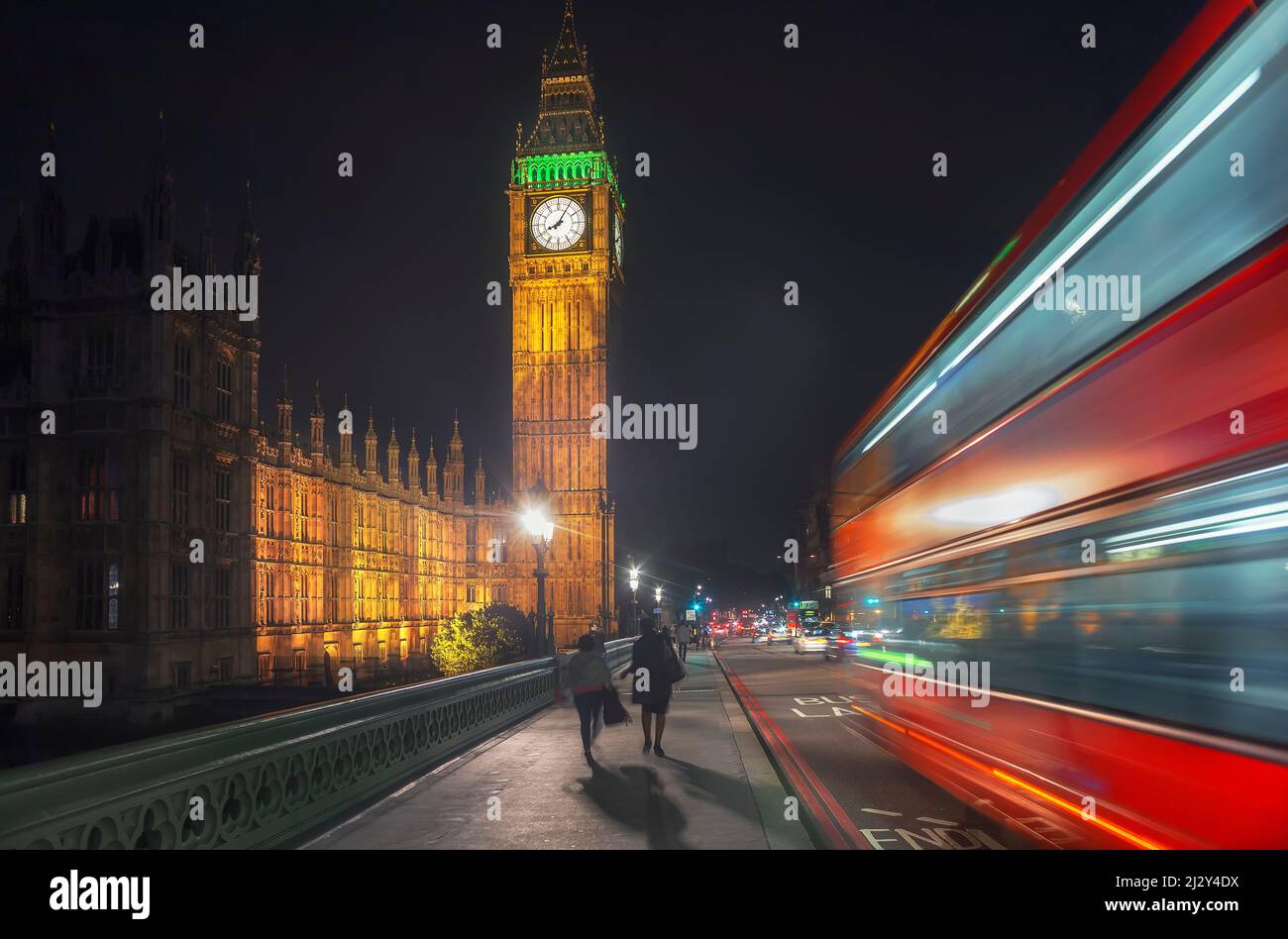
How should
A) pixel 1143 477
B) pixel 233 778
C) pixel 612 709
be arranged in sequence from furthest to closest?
pixel 612 709, pixel 233 778, pixel 1143 477

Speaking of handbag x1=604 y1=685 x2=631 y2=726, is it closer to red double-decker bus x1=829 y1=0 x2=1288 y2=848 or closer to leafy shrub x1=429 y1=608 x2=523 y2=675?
red double-decker bus x1=829 y1=0 x2=1288 y2=848

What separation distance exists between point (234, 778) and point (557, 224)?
7981 cm

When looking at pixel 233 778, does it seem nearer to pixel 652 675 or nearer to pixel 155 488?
pixel 652 675

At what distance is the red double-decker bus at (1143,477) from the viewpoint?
16.1 ft

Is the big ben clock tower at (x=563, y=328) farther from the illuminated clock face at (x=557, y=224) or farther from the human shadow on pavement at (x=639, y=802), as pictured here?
the human shadow on pavement at (x=639, y=802)

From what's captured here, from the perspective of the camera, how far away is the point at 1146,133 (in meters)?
6.08

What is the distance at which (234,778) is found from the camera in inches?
330

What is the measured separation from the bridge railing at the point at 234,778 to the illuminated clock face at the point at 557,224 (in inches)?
2871

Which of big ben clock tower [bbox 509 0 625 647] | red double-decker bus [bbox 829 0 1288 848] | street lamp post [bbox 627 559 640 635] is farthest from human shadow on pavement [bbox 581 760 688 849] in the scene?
big ben clock tower [bbox 509 0 625 647]

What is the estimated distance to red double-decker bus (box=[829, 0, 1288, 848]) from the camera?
16.1 feet

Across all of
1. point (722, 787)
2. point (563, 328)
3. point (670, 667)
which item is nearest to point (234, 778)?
point (722, 787)

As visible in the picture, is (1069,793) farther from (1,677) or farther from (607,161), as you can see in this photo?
(607,161)

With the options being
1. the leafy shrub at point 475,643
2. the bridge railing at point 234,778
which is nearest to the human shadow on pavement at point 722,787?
the bridge railing at point 234,778
